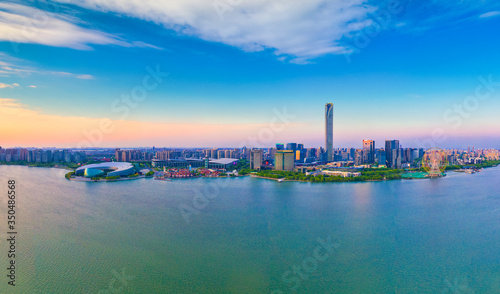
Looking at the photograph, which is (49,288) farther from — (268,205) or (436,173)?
(436,173)

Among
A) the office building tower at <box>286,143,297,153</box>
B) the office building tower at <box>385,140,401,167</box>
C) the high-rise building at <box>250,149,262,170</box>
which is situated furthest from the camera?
the office building tower at <box>286,143,297,153</box>

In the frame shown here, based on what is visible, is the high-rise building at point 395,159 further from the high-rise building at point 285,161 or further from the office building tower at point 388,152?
the high-rise building at point 285,161

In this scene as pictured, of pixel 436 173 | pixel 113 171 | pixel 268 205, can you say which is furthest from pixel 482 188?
pixel 113 171

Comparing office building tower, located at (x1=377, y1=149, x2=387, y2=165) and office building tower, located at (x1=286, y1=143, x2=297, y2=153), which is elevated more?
office building tower, located at (x1=286, y1=143, x2=297, y2=153)

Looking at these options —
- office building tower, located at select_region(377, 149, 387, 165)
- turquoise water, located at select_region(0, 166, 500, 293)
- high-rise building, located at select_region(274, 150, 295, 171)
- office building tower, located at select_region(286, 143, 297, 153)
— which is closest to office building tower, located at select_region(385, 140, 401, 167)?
office building tower, located at select_region(377, 149, 387, 165)

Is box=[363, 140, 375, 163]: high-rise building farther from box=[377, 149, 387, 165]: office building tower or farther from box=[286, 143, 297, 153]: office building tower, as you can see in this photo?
box=[286, 143, 297, 153]: office building tower

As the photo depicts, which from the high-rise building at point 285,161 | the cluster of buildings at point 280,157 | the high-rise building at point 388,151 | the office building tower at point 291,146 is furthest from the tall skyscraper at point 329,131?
the high-rise building at point 285,161

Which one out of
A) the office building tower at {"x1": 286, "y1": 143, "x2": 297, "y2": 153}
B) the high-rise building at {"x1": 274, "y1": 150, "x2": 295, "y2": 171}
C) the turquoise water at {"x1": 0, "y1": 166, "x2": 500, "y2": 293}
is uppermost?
the office building tower at {"x1": 286, "y1": 143, "x2": 297, "y2": 153}
